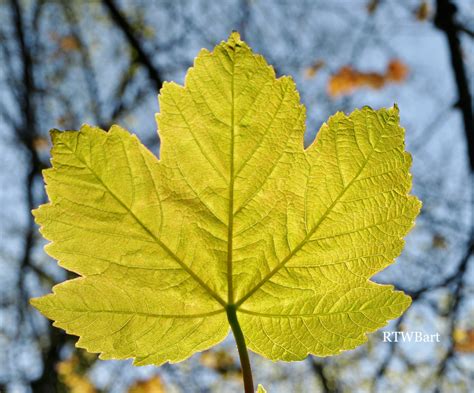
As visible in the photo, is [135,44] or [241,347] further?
[135,44]

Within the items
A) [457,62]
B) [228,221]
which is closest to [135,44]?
[457,62]

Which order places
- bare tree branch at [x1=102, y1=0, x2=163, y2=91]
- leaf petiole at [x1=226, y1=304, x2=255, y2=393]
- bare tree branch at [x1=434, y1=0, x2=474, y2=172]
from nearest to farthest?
leaf petiole at [x1=226, y1=304, x2=255, y2=393] < bare tree branch at [x1=434, y1=0, x2=474, y2=172] < bare tree branch at [x1=102, y1=0, x2=163, y2=91]

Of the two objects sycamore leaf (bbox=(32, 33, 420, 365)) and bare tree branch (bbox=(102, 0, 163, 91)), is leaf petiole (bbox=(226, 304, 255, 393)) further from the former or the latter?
bare tree branch (bbox=(102, 0, 163, 91))

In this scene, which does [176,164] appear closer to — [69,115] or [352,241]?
[352,241]

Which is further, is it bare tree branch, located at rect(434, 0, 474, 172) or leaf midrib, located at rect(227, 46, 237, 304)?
bare tree branch, located at rect(434, 0, 474, 172)

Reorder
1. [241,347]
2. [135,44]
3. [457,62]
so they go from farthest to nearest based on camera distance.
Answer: [135,44], [457,62], [241,347]

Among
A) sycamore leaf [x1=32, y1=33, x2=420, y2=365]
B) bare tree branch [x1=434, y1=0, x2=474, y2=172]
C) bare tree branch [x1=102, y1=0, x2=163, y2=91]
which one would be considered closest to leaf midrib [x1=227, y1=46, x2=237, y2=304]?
sycamore leaf [x1=32, y1=33, x2=420, y2=365]

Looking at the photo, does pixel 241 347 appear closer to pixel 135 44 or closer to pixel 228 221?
pixel 228 221

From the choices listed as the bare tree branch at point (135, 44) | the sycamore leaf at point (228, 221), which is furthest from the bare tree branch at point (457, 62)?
the bare tree branch at point (135, 44)

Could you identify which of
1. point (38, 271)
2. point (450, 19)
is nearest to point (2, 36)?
point (38, 271)
